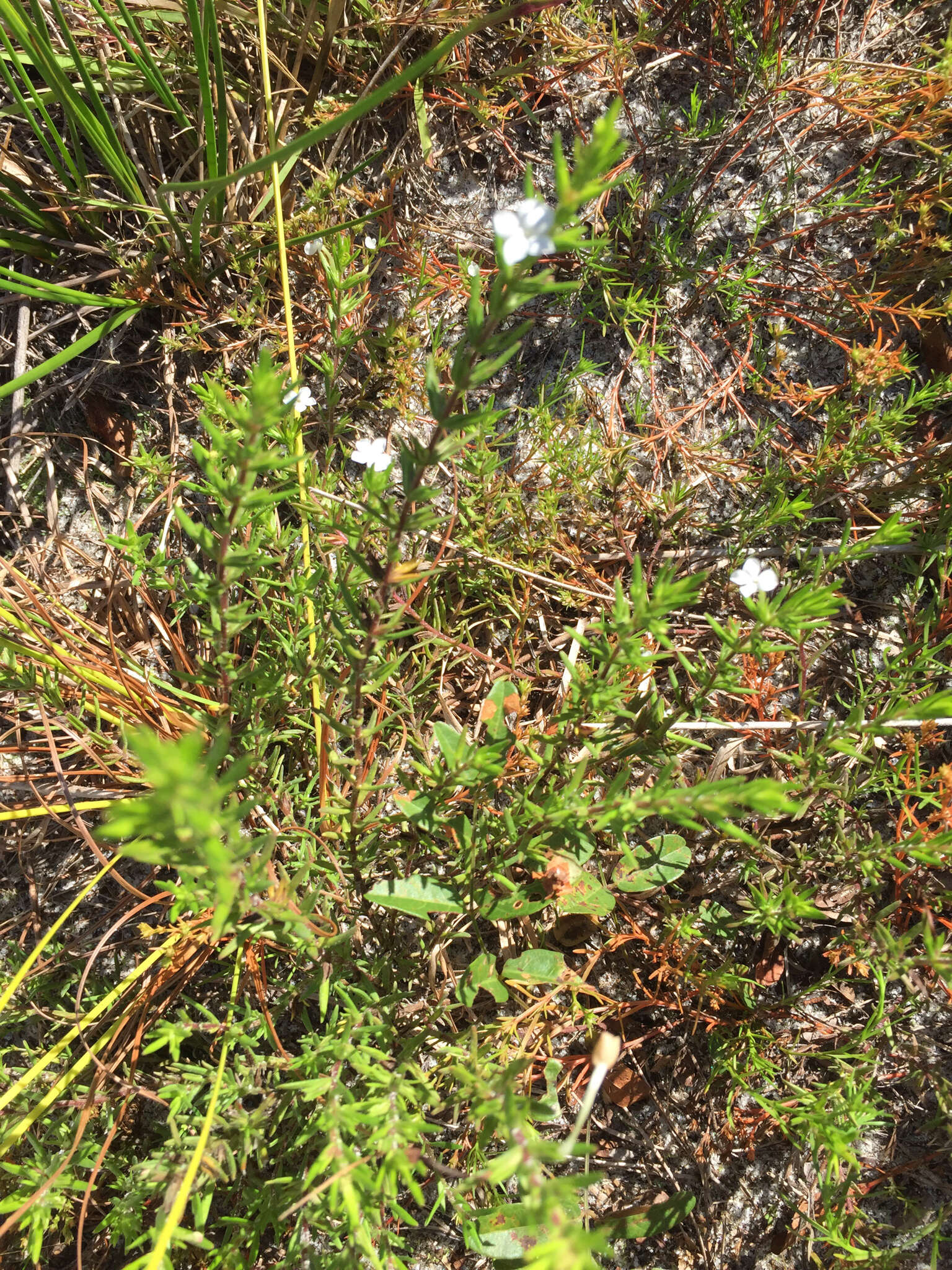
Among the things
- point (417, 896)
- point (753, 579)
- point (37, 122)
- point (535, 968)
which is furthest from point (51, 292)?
point (535, 968)

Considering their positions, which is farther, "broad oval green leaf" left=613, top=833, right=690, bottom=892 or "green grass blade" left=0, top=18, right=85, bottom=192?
"green grass blade" left=0, top=18, right=85, bottom=192

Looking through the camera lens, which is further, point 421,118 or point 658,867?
point 421,118

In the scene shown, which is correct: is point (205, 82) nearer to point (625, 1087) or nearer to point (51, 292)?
point (51, 292)

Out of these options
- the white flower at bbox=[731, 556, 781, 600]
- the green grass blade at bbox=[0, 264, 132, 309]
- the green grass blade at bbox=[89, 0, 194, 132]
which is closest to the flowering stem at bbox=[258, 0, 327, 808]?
the green grass blade at bbox=[89, 0, 194, 132]

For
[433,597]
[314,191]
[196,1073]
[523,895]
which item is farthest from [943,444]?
[196,1073]

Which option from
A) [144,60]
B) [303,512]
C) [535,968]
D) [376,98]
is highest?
[144,60]

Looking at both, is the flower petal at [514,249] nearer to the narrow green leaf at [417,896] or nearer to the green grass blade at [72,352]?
the narrow green leaf at [417,896]

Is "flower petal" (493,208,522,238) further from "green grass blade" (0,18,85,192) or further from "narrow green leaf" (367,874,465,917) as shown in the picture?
"green grass blade" (0,18,85,192)

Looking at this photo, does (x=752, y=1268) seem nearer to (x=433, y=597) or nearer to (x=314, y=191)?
(x=433, y=597)

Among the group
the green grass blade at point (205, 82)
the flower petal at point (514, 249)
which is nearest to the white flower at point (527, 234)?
the flower petal at point (514, 249)
